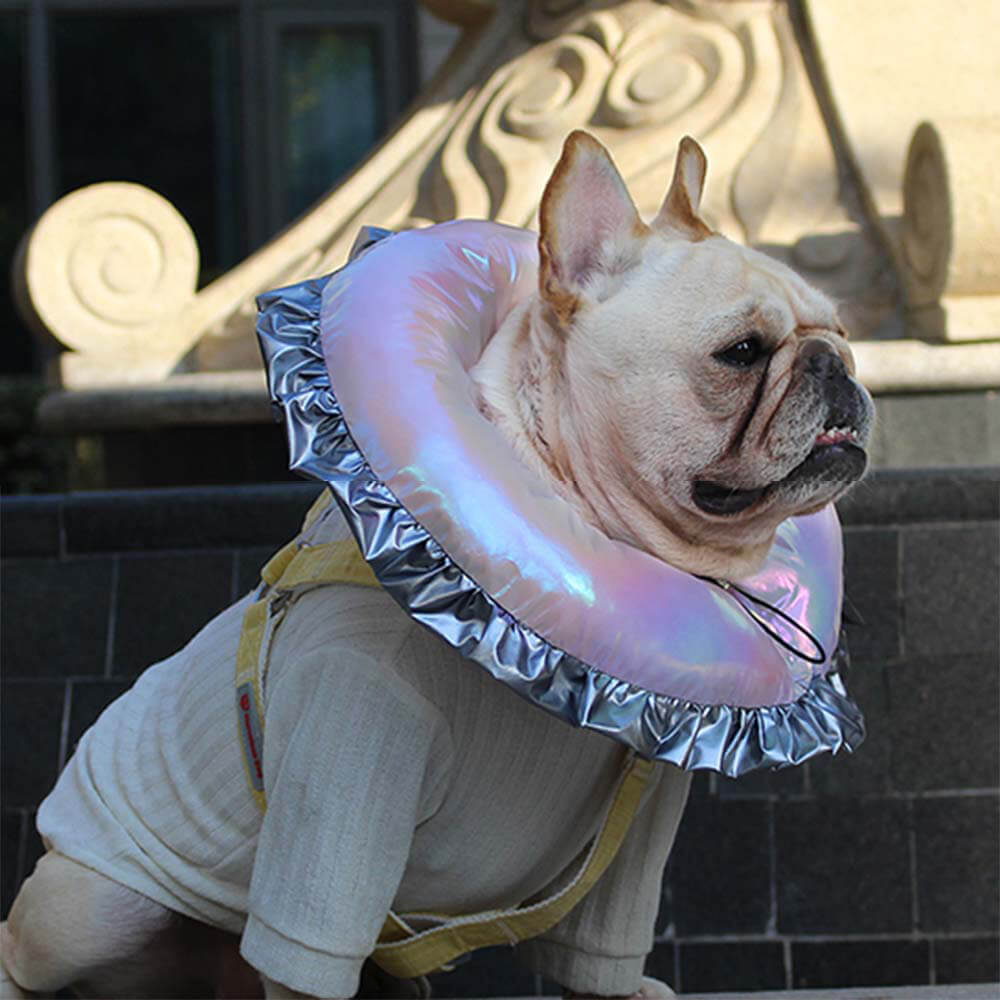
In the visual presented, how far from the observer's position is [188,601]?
186 inches

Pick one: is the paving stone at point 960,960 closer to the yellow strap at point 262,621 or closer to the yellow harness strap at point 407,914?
the yellow harness strap at point 407,914

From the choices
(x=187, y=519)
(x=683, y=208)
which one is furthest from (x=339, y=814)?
(x=187, y=519)

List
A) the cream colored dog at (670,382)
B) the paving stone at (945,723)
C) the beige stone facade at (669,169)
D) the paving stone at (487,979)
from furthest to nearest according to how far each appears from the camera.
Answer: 1. the beige stone facade at (669,169)
2. the paving stone at (945,723)
3. the paving stone at (487,979)
4. the cream colored dog at (670,382)

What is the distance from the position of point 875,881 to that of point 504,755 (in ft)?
6.81

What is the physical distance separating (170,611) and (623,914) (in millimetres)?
2044

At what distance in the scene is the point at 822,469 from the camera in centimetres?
261

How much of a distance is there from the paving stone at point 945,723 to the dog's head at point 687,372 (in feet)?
6.54

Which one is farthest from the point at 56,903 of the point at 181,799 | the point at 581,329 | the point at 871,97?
the point at 871,97

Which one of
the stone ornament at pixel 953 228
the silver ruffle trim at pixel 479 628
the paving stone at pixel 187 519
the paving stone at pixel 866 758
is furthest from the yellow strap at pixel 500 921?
the stone ornament at pixel 953 228

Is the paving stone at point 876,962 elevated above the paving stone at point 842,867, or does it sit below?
below

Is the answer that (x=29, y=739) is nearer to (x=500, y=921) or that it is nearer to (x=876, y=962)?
(x=500, y=921)

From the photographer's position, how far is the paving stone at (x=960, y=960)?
4.47 metres

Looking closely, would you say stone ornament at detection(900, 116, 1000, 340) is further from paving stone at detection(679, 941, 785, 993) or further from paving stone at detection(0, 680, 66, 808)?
paving stone at detection(0, 680, 66, 808)

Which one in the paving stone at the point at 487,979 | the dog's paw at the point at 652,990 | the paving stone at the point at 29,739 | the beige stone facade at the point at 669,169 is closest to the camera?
the dog's paw at the point at 652,990
